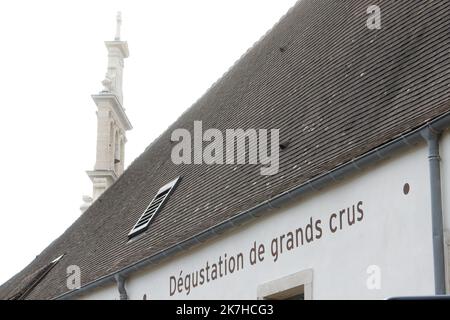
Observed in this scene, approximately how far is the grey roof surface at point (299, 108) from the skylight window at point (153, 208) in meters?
0.24

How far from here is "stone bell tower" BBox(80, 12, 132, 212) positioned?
3519 centimetres

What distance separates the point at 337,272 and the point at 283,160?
289 centimetres

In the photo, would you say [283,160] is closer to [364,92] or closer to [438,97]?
[364,92]

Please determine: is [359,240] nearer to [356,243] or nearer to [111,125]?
[356,243]

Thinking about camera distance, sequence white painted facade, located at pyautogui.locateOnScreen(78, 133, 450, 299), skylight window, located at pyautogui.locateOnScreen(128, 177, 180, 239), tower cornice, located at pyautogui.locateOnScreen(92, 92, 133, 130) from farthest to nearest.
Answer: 1. tower cornice, located at pyautogui.locateOnScreen(92, 92, 133, 130)
2. skylight window, located at pyautogui.locateOnScreen(128, 177, 180, 239)
3. white painted facade, located at pyautogui.locateOnScreen(78, 133, 450, 299)

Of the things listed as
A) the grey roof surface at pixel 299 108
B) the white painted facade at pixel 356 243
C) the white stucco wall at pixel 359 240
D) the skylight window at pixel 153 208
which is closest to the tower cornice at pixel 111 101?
the grey roof surface at pixel 299 108

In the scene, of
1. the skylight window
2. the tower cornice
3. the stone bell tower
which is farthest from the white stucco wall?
the tower cornice

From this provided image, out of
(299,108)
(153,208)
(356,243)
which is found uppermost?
(299,108)

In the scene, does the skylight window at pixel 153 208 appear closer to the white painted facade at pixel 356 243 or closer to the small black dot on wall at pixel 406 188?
the white painted facade at pixel 356 243

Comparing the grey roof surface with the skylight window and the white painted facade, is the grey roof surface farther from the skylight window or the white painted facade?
the white painted facade

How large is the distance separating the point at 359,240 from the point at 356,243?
86mm

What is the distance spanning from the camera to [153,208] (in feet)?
68.3

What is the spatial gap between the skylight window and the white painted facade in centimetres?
408

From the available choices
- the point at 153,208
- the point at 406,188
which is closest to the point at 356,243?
the point at 406,188
